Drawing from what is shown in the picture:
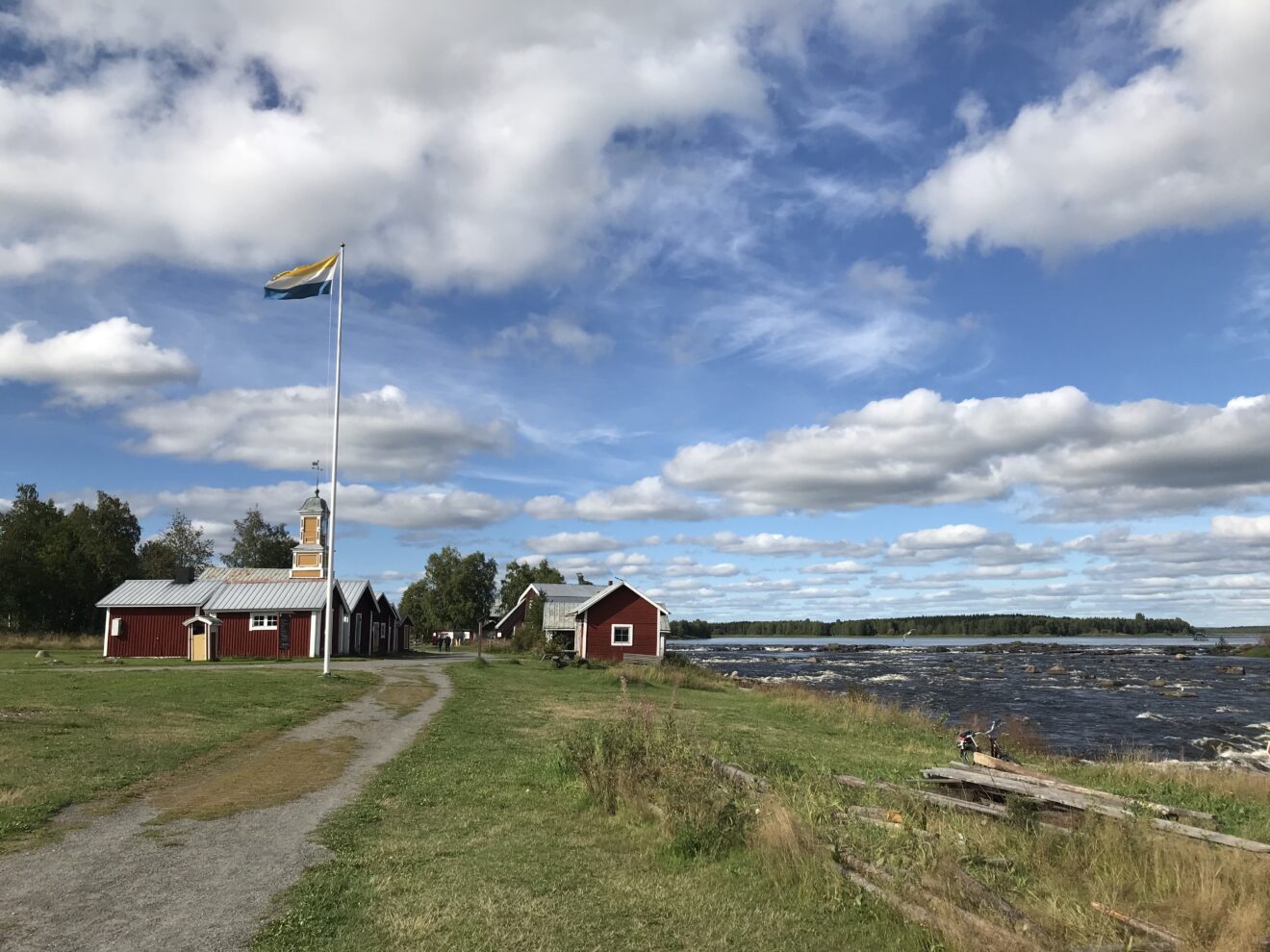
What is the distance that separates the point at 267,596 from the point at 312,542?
812cm

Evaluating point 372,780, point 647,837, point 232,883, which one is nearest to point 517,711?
point 372,780

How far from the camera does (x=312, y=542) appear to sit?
2333 inches

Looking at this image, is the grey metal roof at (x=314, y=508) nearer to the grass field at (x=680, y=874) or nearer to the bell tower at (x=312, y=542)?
the bell tower at (x=312, y=542)

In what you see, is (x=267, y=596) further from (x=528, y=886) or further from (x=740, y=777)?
(x=528, y=886)

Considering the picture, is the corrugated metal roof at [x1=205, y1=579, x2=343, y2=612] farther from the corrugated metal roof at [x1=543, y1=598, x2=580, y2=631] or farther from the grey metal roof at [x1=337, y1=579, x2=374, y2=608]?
the corrugated metal roof at [x1=543, y1=598, x2=580, y2=631]

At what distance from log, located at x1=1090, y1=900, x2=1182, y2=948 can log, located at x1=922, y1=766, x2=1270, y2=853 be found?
2937 mm

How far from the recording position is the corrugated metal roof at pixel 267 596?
50.4 metres

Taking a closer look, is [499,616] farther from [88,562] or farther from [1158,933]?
[1158,933]

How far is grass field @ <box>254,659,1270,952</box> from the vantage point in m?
7.30

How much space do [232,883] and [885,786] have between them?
766 cm

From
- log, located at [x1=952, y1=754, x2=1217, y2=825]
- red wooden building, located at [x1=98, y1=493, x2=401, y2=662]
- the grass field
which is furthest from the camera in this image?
red wooden building, located at [x1=98, y1=493, x2=401, y2=662]

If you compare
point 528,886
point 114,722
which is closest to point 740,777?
point 528,886

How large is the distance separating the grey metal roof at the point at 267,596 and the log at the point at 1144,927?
48.8 metres

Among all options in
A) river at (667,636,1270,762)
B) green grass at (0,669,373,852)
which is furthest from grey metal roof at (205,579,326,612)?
river at (667,636,1270,762)
